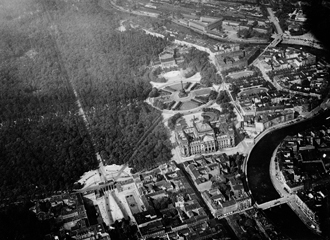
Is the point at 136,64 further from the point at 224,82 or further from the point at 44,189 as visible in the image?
the point at 44,189

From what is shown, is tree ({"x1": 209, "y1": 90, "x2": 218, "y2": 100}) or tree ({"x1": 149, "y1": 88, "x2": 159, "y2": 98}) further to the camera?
tree ({"x1": 149, "y1": 88, "x2": 159, "y2": 98})

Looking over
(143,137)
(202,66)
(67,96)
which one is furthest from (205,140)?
(67,96)

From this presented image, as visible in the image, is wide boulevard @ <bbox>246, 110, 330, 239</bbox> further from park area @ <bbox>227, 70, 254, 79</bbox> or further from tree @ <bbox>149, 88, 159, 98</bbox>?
tree @ <bbox>149, 88, 159, 98</bbox>

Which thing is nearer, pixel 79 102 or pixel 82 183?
pixel 82 183

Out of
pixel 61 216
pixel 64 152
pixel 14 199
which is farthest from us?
pixel 64 152

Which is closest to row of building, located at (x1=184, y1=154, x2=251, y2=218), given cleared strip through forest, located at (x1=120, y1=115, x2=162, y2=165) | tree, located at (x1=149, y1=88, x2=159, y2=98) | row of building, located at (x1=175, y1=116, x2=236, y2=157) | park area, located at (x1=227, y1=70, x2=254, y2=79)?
row of building, located at (x1=175, y1=116, x2=236, y2=157)

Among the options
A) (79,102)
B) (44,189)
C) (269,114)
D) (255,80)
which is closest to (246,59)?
(255,80)
